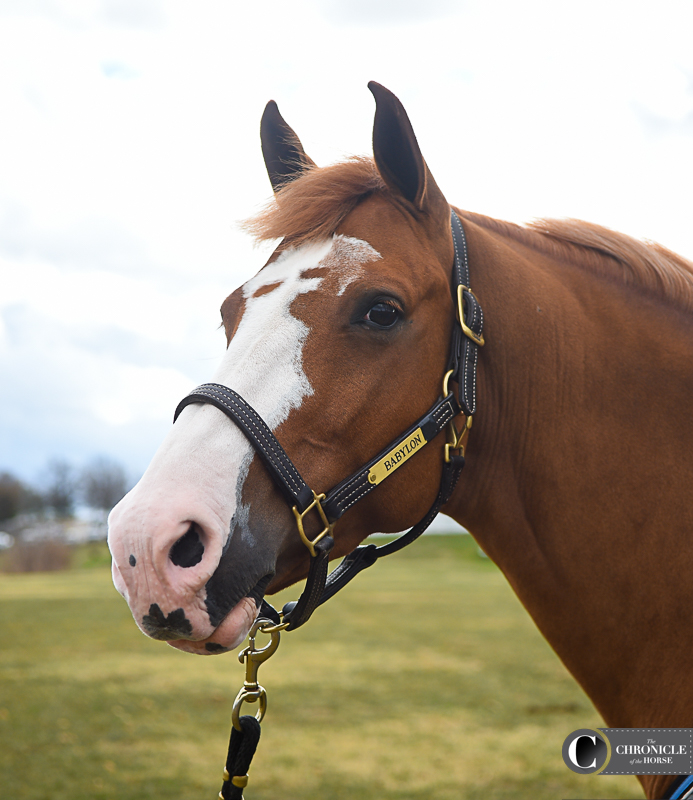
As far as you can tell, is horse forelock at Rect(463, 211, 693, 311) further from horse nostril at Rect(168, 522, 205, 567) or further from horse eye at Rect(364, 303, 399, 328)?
horse nostril at Rect(168, 522, 205, 567)

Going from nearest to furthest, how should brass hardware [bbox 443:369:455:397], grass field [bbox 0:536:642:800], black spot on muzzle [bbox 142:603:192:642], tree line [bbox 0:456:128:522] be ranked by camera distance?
1. black spot on muzzle [bbox 142:603:192:642]
2. brass hardware [bbox 443:369:455:397]
3. grass field [bbox 0:536:642:800]
4. tree line [bbox 0:456:128:522]

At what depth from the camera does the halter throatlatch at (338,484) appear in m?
1.91

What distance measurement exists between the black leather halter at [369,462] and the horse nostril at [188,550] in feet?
0.95

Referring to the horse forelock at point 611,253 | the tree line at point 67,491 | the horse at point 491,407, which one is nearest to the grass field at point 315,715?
the horse at point 491,407

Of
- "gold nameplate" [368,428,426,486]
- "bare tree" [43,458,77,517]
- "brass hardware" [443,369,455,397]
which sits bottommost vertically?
"bare tree" [43,458,77,517]

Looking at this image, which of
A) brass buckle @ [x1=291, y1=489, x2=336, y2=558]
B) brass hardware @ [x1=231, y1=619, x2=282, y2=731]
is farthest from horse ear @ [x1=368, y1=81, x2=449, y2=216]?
brass hardware @ [x1=231, y1=619, x2=282, y2=731]

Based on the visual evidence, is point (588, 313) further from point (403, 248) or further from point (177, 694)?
point (177, 694)

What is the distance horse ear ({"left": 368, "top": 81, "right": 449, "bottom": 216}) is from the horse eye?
0.43 metres

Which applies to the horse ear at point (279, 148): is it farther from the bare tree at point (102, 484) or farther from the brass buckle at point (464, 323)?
the bare tree at point (102, 484)

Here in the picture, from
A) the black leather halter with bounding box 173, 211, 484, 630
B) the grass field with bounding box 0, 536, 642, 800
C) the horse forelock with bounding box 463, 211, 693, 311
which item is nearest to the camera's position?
the black leather halter with bounding box 173, 211, 484, 630

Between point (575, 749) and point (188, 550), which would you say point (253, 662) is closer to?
point (188, 550)

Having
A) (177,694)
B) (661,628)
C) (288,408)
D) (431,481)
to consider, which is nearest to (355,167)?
(288,408)

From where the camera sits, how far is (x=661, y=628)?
87.5 inches

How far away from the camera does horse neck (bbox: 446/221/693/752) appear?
2.23 metres
